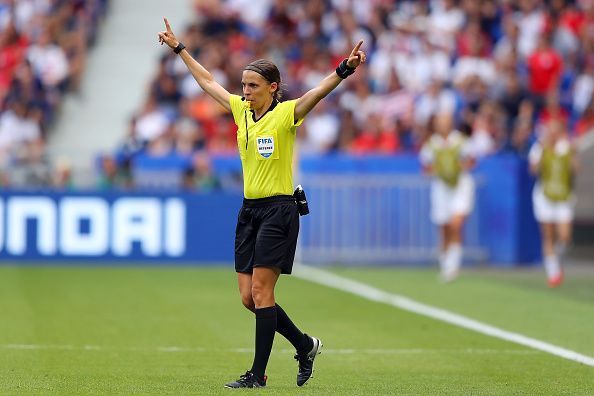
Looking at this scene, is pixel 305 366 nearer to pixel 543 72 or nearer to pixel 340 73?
pixel 340 73

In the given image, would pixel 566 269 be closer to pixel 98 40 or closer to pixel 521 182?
pixel 521 182

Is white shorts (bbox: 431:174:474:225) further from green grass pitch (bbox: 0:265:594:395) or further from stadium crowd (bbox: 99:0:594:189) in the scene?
stadium crowd (bbox: 99:0:594:189)

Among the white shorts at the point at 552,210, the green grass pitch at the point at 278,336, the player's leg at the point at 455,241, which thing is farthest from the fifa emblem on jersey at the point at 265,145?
the player's leg at the point at 455,241

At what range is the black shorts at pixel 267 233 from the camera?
9492 millimetres

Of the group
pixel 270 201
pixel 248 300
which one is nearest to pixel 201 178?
pixel 248 300

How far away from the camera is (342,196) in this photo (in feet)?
74.5

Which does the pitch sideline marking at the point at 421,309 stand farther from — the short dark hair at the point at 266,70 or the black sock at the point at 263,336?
the short dark hair at the point at 266,70

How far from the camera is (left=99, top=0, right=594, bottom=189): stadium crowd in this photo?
2423 centimetres

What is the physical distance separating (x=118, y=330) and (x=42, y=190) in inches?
343

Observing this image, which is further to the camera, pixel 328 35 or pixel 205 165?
pixel 328 35

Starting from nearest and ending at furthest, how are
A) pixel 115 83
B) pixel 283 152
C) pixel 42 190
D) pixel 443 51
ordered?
pixel 283 152
pixel 42 190
pixel 443 51
pixel 115 83

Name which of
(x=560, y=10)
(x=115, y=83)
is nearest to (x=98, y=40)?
(x=115, y=83)

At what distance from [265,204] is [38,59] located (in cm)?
1798

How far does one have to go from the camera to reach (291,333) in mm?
9844
